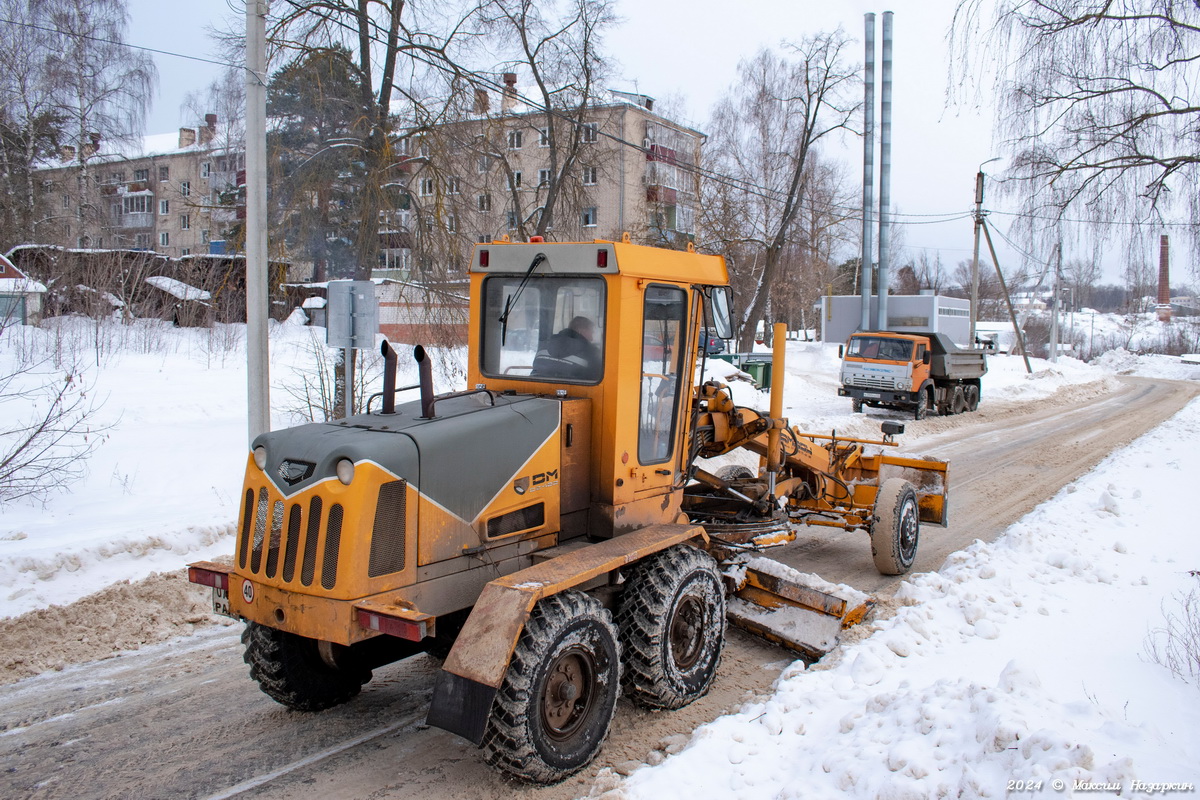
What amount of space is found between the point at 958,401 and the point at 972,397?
1176 millimetres

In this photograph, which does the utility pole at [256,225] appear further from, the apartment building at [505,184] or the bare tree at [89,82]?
the bare tree at [89,82]

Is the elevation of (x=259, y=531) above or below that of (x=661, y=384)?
below

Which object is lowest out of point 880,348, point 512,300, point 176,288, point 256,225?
point 880,348

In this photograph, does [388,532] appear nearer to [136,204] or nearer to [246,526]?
[246,526]

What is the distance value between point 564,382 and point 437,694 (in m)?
2.04

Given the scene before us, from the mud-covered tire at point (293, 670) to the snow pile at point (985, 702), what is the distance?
1.98m

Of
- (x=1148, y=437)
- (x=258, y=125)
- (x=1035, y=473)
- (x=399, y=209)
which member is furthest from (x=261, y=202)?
(x=1148, y=437)

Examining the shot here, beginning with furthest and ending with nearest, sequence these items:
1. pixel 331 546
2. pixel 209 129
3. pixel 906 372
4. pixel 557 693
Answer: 1. pixel 209 129
2. pixel 906 372
3. pixel 557 693
4. pixel 331 546

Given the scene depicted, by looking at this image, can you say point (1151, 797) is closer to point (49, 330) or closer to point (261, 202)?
point (261, 202)

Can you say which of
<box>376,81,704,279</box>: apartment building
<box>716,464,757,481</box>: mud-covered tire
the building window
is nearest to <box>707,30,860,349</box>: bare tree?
<box>376,81,704,279</box>: apartment building

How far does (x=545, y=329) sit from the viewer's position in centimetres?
524

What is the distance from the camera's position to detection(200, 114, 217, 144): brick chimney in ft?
130

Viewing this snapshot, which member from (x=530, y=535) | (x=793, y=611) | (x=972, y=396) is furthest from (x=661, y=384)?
(x=972, y=396)

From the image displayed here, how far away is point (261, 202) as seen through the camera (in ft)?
25.8
